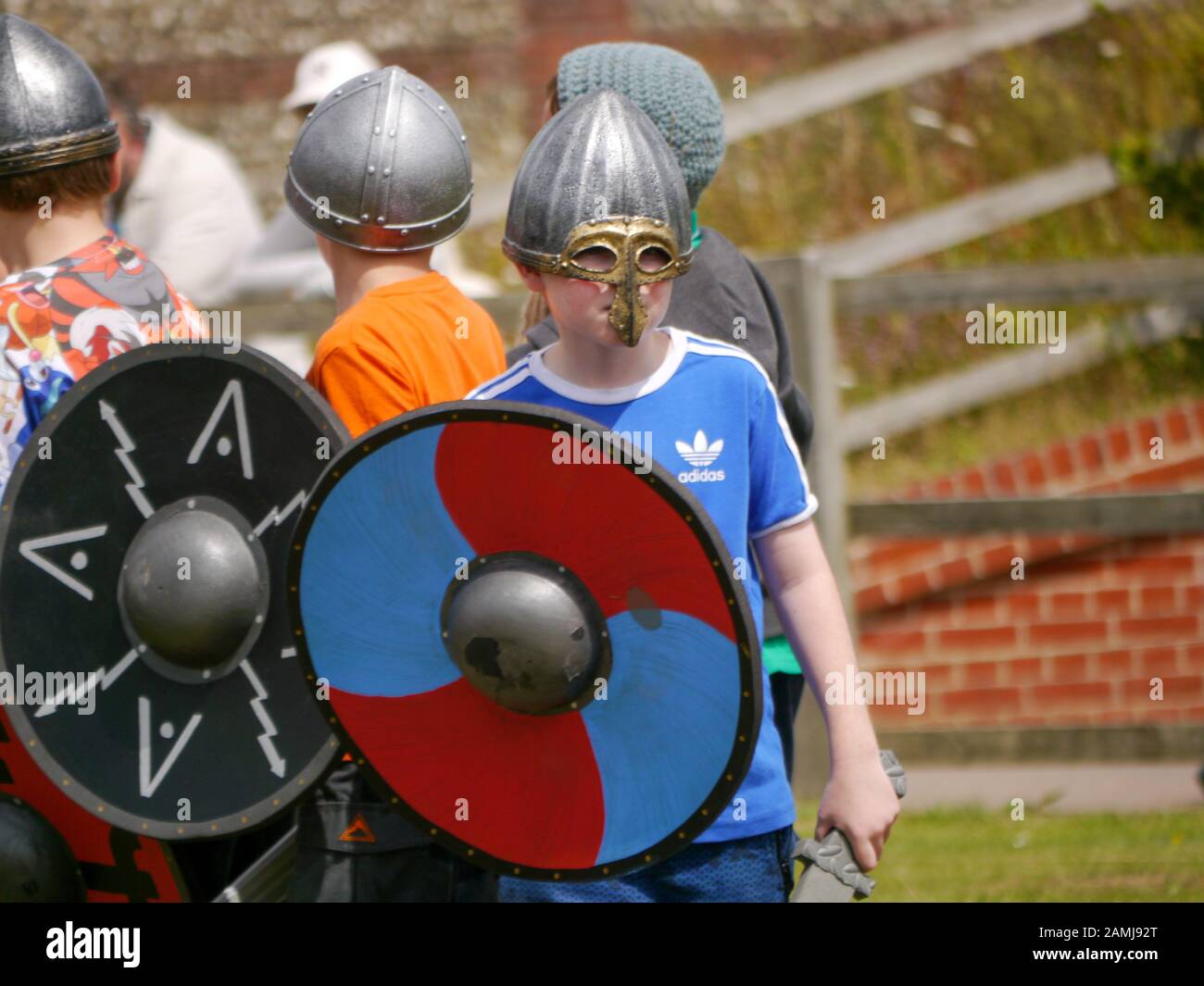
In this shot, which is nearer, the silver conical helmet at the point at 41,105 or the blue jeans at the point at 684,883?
the blue jeans at the point at 684,883

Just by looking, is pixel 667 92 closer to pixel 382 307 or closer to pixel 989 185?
pixel 382 307

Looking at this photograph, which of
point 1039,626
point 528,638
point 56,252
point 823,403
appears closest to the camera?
point 528,638

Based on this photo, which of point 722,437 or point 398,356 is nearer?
point 722,437

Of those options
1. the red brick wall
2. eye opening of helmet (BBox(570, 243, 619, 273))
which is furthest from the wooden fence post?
eye opening of helmet (BBox(570, 243, 619, 273))

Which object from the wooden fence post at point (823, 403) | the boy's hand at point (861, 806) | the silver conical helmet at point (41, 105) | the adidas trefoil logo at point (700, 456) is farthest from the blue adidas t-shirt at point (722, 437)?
the wooden fence post at point (823, 403)

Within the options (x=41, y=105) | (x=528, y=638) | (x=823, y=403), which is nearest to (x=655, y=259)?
(x=528, y=638)

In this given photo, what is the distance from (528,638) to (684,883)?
1.41ft

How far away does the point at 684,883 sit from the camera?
7.93 ft

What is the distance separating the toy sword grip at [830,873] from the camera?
2289 mm

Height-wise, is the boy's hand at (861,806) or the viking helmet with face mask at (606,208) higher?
the viking helmet with face mask at (606,208)

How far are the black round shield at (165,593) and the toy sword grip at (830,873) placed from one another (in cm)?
68

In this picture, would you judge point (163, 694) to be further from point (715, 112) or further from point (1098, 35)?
point (1098, 35)

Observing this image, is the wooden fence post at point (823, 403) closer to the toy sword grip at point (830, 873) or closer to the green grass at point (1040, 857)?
the green grass at point (1040, 857)

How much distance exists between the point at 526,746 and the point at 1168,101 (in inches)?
291
